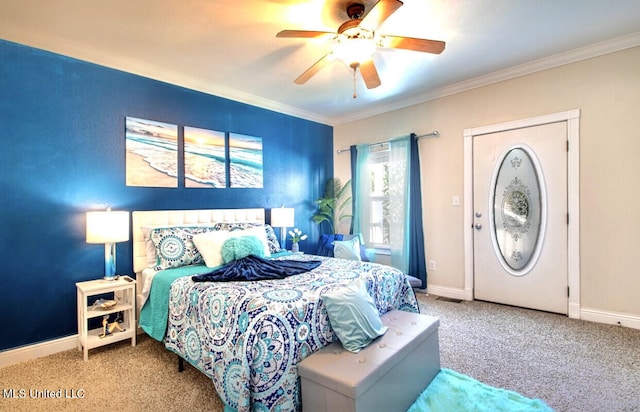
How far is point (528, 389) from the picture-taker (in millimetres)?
1978

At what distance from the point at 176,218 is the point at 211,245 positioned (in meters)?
0.69

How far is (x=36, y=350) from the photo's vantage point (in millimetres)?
2523

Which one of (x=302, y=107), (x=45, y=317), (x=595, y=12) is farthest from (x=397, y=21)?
(x=45, y=317)

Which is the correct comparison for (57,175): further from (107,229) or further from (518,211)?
(518,211)

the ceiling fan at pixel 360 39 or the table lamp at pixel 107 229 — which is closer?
the ceiling fan at pixel 360 39

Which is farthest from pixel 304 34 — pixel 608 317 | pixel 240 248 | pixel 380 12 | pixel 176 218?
pixel 608 317

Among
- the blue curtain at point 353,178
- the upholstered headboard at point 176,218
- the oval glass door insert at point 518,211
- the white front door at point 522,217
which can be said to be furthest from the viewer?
the blue curtain at point 353,178

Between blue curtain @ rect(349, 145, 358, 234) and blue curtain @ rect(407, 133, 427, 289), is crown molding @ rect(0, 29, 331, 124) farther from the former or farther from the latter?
blue curtain @ rect(407, 133, 427, 289)

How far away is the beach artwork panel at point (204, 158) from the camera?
3.44m

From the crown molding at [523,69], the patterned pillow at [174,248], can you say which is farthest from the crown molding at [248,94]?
the patterned pillow at [174,248]

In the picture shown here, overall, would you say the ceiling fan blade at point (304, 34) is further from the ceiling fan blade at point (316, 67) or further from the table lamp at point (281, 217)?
the table lamp at point (281, 217)

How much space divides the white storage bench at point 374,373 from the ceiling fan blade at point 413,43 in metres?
1.90

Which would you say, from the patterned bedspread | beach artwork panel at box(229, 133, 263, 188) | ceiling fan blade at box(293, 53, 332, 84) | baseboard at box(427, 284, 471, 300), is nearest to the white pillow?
the patterned bedspread

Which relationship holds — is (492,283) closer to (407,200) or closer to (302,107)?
(407,200)
